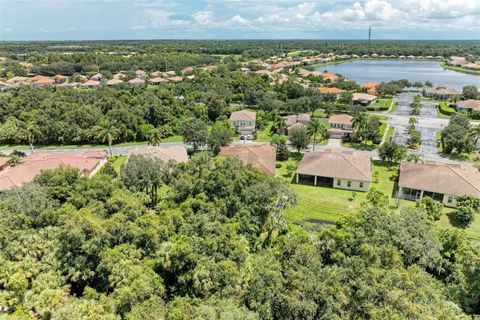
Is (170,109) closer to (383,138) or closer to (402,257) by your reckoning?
Result: (383,138)

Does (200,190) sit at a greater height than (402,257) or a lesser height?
greater

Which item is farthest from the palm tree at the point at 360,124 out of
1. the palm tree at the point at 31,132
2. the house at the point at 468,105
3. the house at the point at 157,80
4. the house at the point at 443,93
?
the house at the point at 157,80

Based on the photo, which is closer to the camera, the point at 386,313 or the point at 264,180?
the point at 386,313

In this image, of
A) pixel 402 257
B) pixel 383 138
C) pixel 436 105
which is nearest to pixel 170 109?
pixel 383 138

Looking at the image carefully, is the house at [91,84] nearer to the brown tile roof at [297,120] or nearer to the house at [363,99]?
the brown tile roof at [297,120]

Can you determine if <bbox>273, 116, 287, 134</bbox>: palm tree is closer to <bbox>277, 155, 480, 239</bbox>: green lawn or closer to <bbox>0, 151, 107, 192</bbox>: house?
<bbox>277, 155, 480, 239</bbox>: green lawn

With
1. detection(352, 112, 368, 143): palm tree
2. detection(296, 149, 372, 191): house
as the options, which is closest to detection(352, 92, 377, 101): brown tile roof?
detection(352, 112, 368, 143): palm tree
